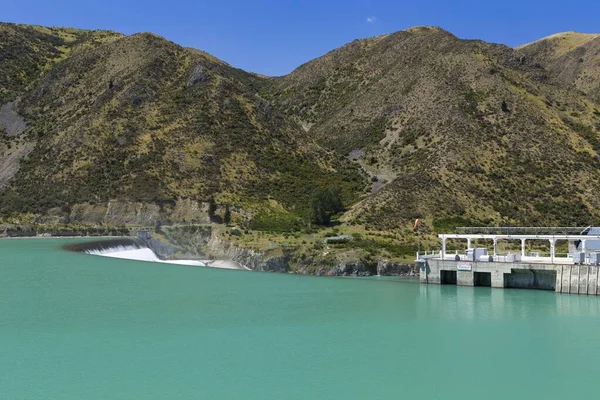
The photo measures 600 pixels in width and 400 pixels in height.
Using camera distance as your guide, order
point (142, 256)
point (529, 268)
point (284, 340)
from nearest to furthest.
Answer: point (284, 340)
point (529, 268)
point (142, 256)

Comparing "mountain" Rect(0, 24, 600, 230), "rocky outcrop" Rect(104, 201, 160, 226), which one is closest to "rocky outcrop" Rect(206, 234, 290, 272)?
"mountain" Rect(0, 24, 600, 230)

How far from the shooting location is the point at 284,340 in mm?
39031

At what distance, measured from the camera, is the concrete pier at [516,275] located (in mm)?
56500

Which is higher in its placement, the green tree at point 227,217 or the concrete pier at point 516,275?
the green tree at point 227,217

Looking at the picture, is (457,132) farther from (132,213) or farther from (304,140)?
(132,213)

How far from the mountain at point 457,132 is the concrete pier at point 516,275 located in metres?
27.1

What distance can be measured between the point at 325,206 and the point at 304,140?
124 feet

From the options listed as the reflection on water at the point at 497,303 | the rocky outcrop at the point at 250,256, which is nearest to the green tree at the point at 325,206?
the rocky outcrop at the point at 250,256

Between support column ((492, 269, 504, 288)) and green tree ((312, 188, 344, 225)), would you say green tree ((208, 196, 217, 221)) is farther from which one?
support column ((492, 269, 504, 288))

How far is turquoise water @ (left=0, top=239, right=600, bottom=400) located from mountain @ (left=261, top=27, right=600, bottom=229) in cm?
3861

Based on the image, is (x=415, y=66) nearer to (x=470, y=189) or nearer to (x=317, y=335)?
(x=470, y=189)

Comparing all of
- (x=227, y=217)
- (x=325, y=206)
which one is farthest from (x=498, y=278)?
(x=227, y=217)

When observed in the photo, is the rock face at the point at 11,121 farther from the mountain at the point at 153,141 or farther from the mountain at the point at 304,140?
the mountain at the point at 153,141

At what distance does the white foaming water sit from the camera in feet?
264
